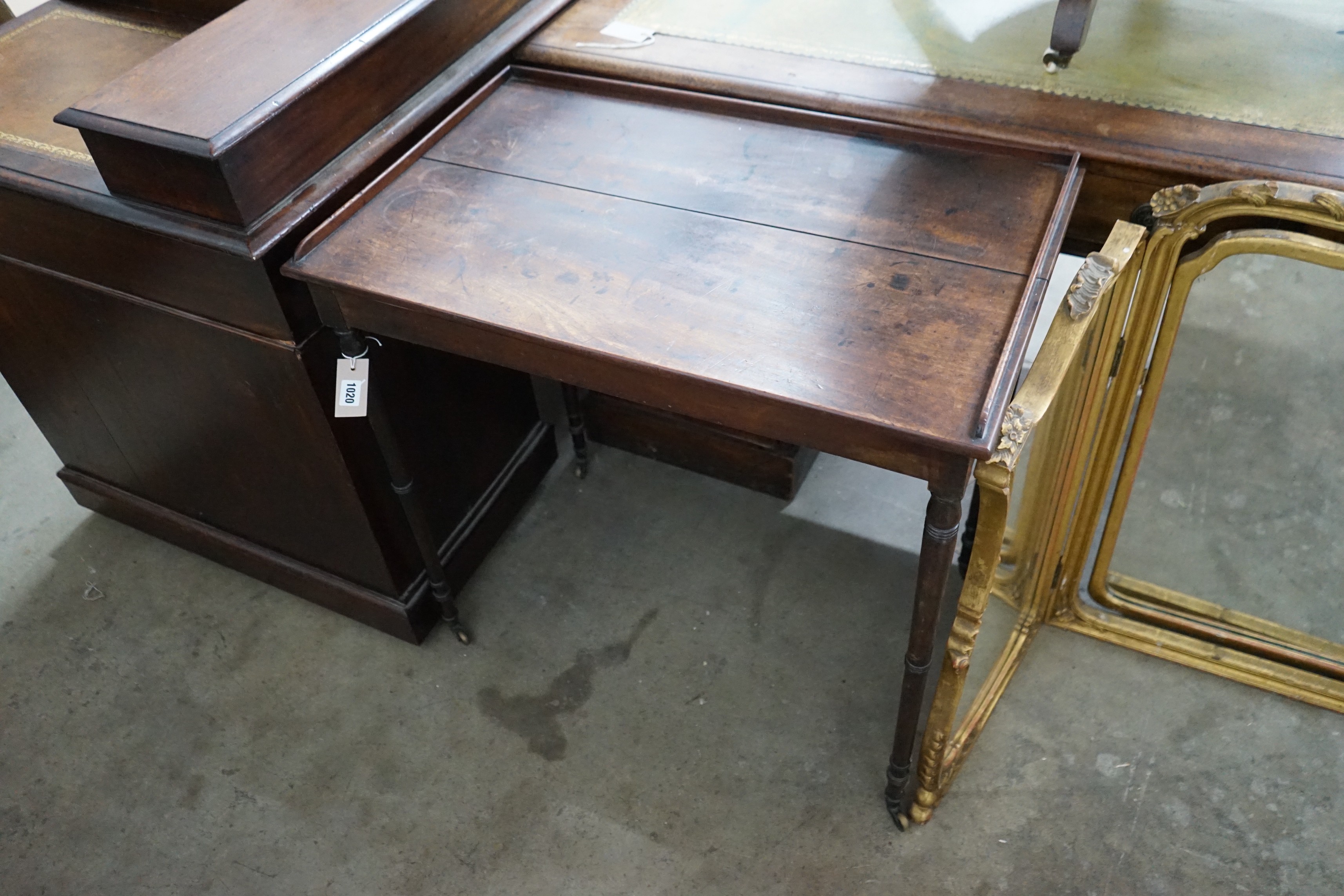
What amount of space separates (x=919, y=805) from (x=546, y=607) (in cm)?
80

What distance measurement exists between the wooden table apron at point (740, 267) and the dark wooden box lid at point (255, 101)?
100mm

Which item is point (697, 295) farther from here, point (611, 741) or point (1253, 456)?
point (1253, 456)

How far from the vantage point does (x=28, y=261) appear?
5.50 ft

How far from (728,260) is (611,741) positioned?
92 centimetres

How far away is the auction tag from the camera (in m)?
1.46

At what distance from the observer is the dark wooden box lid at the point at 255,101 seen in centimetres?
134

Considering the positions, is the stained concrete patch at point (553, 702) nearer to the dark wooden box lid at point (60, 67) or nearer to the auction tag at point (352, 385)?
the auction tag at point (352, 385)

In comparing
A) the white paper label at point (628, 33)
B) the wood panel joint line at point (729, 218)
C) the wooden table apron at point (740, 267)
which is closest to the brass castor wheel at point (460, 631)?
the wooden table apron at point (740, 267)

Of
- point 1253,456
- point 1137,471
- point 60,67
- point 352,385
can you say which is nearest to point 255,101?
point 352,385

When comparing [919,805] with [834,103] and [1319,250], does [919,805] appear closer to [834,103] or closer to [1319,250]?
[1319,250]

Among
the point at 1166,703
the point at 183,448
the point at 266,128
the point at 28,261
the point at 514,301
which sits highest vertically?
the point at 266,128

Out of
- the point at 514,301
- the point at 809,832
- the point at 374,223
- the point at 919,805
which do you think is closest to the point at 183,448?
the point at 374,223

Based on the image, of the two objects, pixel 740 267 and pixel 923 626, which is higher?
pixel 740 267

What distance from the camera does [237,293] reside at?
57.7 inches
